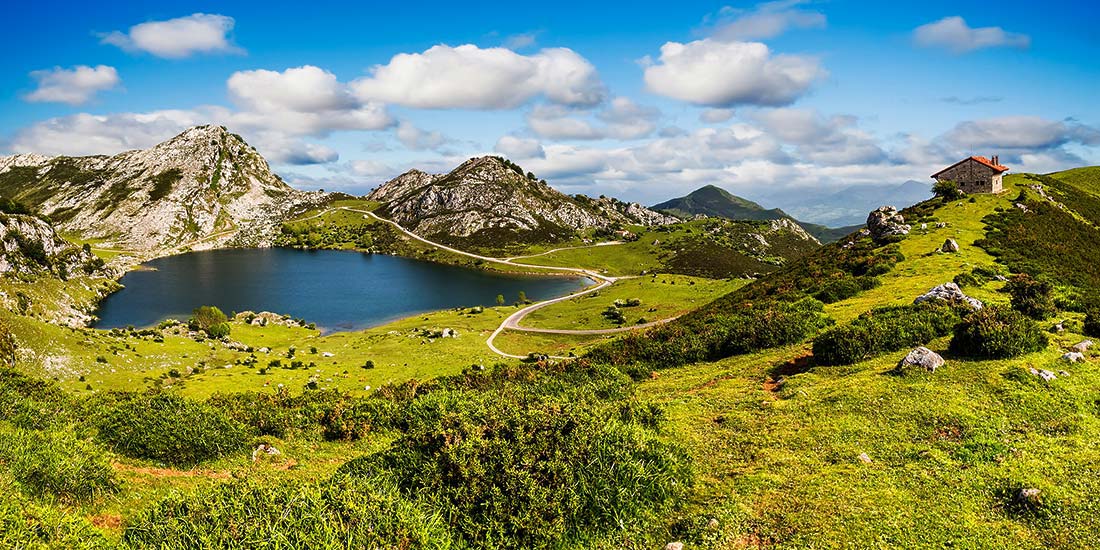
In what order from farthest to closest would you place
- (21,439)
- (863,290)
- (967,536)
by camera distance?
(863,290) < (21,439) < (967,536)

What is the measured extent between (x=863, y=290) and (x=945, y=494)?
3775 centimetres

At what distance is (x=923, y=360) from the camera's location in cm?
2412

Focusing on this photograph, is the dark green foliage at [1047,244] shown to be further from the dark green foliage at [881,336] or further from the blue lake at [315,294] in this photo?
the blue lake at [315,294]

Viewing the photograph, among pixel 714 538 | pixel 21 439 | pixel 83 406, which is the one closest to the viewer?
pixel 714 538

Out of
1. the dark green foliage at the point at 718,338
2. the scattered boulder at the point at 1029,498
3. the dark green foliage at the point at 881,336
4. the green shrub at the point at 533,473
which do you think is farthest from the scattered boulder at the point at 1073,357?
the green shrub at the point at 533,473

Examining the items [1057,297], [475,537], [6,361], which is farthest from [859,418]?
[6,361]

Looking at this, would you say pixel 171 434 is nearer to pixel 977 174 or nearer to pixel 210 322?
pixel 210 322

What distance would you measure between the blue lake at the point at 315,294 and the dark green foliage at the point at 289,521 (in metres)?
119

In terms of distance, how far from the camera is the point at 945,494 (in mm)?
14852

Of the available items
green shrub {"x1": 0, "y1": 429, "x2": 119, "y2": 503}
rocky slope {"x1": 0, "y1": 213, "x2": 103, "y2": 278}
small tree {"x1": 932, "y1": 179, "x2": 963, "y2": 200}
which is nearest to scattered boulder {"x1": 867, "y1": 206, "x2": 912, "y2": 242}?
small tree {"x1": 932, "y1": 179, "x2": 963, "y2": 200}

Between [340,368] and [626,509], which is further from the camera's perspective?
[340,368]

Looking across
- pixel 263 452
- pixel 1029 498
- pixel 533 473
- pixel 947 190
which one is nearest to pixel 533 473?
pixel 533 473

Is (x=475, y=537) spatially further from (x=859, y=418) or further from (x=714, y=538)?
(x=859, y=418)

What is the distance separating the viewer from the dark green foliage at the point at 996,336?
2367 centimetres
